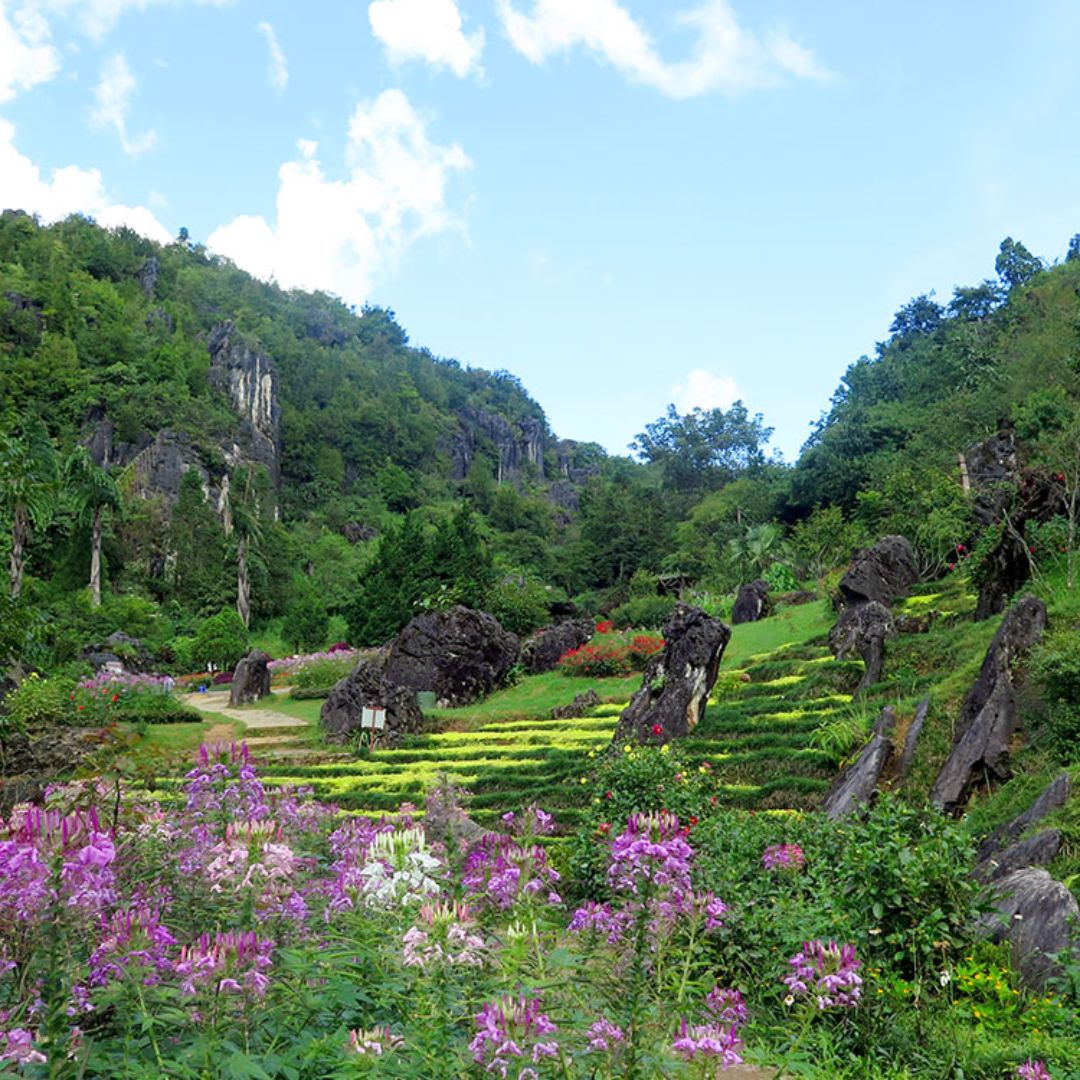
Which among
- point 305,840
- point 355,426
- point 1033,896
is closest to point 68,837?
point 305,840

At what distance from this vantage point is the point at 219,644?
111ft

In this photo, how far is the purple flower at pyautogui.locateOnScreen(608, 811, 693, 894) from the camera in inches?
90.7

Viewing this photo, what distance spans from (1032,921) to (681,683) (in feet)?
30.2

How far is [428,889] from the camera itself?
2795 millimetres

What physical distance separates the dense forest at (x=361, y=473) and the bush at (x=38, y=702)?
6.76 feet

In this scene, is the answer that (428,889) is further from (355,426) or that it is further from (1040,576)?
(355,426)

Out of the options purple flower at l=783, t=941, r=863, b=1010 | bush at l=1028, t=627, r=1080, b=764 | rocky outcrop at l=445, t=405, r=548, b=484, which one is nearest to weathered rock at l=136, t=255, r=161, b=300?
rocky outcrop at l=445, t=405, r=548, b=484

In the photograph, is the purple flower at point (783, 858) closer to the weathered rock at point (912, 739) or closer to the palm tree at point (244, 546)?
the weathered rock at point (912, 739)

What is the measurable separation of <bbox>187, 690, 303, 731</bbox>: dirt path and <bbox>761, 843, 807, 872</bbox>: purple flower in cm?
1619

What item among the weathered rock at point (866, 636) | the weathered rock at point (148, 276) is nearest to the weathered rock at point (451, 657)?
the weathered rock at point (866, 636)

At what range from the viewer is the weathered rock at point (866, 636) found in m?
13.5

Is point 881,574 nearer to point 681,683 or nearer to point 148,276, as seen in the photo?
point 681,683

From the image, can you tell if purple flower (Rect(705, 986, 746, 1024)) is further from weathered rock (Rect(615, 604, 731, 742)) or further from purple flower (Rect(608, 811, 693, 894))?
weathered rock (Rect(615, 604, 731, 742))

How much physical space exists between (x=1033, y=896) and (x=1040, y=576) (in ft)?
26.8
